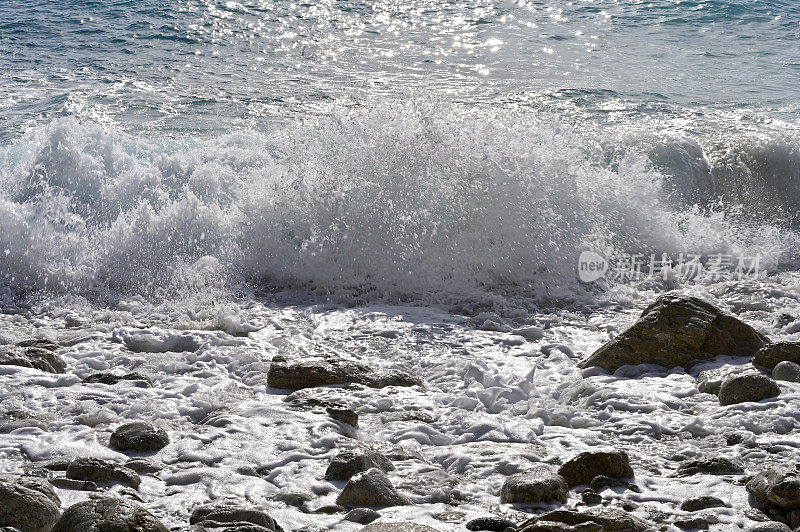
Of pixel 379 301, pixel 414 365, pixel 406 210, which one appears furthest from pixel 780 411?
pixel 406 210

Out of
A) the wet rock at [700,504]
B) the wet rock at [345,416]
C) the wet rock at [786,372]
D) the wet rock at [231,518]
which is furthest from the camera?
the wet rock at [786,372]

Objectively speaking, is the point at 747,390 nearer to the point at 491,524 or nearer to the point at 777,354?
the point at 777,354

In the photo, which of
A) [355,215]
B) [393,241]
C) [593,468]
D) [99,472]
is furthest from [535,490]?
[355,215]

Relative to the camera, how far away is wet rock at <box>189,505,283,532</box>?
2.69 metres

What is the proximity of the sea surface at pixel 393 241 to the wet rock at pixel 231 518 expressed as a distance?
11cm

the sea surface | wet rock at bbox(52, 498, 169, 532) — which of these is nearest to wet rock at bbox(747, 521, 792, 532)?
→ the sea surface

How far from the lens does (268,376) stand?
14.5ft

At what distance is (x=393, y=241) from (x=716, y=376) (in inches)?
130

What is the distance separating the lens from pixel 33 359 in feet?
14.8

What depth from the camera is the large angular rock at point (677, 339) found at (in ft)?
15.2

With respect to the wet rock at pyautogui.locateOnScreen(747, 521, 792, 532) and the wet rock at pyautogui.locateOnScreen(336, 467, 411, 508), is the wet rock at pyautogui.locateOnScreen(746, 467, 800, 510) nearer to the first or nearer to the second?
the wet rock at pyautogui.locateOnScreen(747, 521, 792, 532)

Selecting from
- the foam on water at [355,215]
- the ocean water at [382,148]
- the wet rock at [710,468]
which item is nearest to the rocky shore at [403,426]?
the wet rock at [710,468]

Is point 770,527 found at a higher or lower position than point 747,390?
higher

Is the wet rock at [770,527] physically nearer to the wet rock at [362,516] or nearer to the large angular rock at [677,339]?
the wet rock at [362,516]
